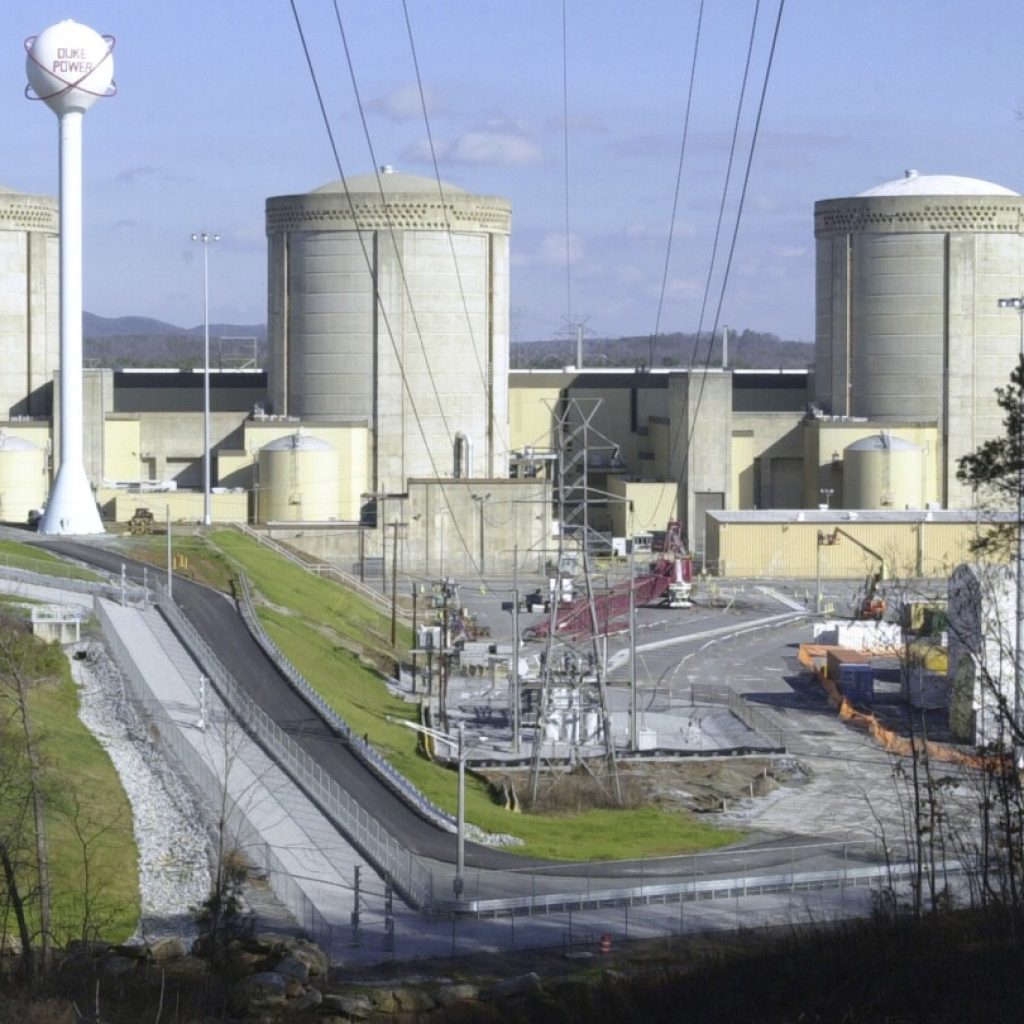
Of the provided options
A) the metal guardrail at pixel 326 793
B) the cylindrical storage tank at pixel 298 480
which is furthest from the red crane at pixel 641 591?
the metal guardrail at pixel 326 793

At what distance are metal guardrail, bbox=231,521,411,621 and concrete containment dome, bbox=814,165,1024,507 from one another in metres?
19.6

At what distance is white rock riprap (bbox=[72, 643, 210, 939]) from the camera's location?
2500cm

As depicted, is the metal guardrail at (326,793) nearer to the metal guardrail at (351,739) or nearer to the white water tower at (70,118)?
the metal guardrail at (351,739)

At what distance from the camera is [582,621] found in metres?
55.0

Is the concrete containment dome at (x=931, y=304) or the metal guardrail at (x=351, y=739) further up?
the concrete containment dome at (x=931, y=304)

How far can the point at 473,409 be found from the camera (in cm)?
7031

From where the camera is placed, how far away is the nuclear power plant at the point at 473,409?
6638 centimetres

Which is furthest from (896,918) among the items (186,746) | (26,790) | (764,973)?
(186,746)

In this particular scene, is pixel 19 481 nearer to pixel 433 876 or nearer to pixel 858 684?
pixel 858 684

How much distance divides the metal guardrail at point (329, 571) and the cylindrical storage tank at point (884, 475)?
53.2 ft

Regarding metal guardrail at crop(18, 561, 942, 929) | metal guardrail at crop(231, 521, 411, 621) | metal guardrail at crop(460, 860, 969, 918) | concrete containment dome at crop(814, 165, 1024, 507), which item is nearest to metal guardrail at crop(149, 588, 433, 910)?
metal guardrail at crop(18, 561, 942, 929)

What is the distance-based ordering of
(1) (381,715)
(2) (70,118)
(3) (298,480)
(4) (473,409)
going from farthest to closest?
1. (4) (473,409)
2. (3) (298,480)
3. (2) (70,118)
4. (1) (381,715)

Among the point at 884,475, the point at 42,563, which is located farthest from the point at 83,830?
the point at 884,475

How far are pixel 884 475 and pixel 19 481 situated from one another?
25564mm
